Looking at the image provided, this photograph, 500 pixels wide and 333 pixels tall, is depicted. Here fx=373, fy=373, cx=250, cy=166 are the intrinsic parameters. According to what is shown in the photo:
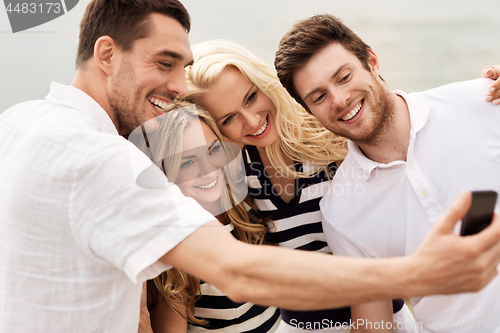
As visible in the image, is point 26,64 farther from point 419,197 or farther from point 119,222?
point 419,197

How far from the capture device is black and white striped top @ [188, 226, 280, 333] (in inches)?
60.5

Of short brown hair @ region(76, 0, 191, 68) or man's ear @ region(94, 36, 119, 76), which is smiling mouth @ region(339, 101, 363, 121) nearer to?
short brown hair @ region(76, 0, 191, 68)

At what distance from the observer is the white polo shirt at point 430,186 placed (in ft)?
4.58

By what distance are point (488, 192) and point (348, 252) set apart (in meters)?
0.97

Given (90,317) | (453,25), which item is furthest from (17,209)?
(453,25)

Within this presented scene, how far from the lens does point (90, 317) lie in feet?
3.24

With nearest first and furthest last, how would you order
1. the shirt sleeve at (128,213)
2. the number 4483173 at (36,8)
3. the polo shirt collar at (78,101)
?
the shirt sleeve at (128,213)
the polo shirt collar at (78,101)
the number 4483173 at (36,8)

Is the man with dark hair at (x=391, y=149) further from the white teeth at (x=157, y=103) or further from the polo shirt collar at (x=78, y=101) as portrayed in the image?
the polo shirt collar at (x=78, y=101)

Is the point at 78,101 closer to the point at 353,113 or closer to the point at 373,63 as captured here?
the point at 353,113

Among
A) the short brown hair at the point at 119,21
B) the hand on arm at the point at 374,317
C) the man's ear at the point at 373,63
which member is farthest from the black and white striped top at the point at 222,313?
the man's ear at the point at 373,63

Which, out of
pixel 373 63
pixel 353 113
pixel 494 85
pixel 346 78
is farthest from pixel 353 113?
pixel 494 85

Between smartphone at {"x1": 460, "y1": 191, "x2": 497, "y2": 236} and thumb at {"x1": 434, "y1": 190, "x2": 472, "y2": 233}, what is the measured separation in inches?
0.5

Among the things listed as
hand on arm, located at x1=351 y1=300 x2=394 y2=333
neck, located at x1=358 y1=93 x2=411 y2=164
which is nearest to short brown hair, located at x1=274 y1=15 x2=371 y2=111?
neck, located at x1=358 y1=93 x2=411 y2=164

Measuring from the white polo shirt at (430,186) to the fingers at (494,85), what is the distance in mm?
28
